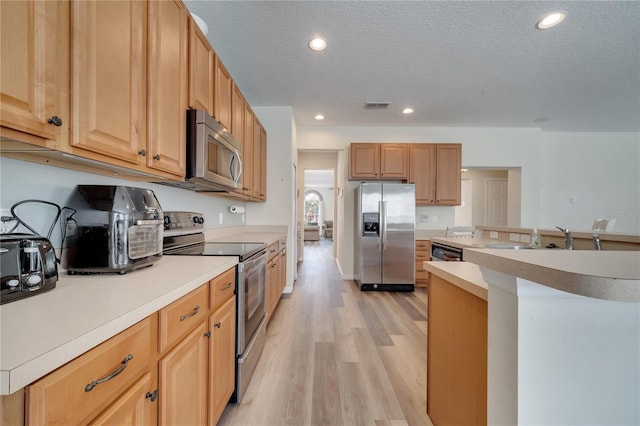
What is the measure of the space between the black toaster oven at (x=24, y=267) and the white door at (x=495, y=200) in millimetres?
7681

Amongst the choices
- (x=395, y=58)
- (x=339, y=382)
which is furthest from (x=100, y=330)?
(x=395, y=58)

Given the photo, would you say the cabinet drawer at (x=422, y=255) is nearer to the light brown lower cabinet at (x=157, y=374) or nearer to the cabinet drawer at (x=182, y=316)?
the light brown lower cabinet at (x=157, y=374)

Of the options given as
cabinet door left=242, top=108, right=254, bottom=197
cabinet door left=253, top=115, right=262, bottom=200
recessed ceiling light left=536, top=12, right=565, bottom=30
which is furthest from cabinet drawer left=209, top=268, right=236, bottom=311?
recessed ceiling light left=536, top=12, right=565, bottom=30

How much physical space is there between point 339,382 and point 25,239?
175 centimetres

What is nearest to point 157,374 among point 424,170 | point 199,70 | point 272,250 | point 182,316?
point 182,316

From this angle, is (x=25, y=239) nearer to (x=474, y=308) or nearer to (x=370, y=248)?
(x=474, y=308)

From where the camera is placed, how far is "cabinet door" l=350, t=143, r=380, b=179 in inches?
159

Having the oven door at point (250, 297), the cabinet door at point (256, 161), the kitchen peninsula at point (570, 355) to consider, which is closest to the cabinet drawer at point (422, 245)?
the cabinet door at point (256, 161)

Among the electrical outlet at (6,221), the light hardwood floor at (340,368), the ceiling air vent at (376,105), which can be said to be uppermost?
the ceiling air vent at (376,105)

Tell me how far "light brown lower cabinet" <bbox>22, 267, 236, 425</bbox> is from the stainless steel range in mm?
83

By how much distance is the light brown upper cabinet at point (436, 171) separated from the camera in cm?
404

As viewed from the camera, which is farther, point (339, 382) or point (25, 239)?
point (339, 382)

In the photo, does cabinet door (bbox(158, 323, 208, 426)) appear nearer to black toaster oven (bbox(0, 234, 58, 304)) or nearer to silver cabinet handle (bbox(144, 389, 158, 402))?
silver cabinet handle (bbox(144, 389, 158, 402))

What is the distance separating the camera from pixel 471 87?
3.01 m
